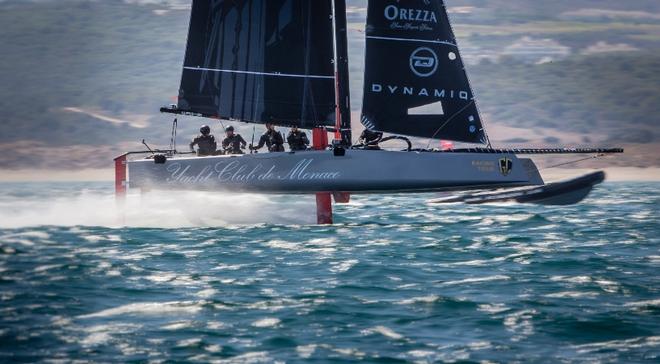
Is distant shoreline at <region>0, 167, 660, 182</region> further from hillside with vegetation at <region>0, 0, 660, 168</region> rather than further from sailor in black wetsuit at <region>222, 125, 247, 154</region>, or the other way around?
sailor in black wetsuit at <region>222, 125, 247, 154</region>

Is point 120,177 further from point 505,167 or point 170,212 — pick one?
point 505,167

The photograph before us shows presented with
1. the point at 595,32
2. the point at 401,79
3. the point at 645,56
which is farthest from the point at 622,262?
the point at 595,32

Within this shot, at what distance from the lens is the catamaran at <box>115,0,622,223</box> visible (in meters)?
26.0

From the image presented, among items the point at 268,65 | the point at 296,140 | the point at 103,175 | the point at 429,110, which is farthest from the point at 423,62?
the point at 103,175

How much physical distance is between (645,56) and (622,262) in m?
94.8

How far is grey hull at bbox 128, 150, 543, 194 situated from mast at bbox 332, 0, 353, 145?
1205mm

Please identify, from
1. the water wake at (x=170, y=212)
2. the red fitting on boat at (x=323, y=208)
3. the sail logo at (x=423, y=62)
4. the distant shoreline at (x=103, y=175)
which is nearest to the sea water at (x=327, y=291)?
the water wake at (x=170, y=212)

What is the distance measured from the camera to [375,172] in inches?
1017

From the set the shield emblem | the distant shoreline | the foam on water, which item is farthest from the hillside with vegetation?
the shield emblem

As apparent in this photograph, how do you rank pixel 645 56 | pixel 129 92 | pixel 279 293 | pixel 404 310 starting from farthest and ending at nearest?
1. pixel 645 56
2. pixel 129 92
3. pixel 279 293
4. pixel 404 310

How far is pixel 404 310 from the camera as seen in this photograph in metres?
14.7

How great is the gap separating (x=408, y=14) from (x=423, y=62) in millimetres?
1092

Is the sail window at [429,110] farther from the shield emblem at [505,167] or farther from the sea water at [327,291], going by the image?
the sea water at [327,291]

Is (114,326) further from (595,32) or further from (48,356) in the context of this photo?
(595,32)
